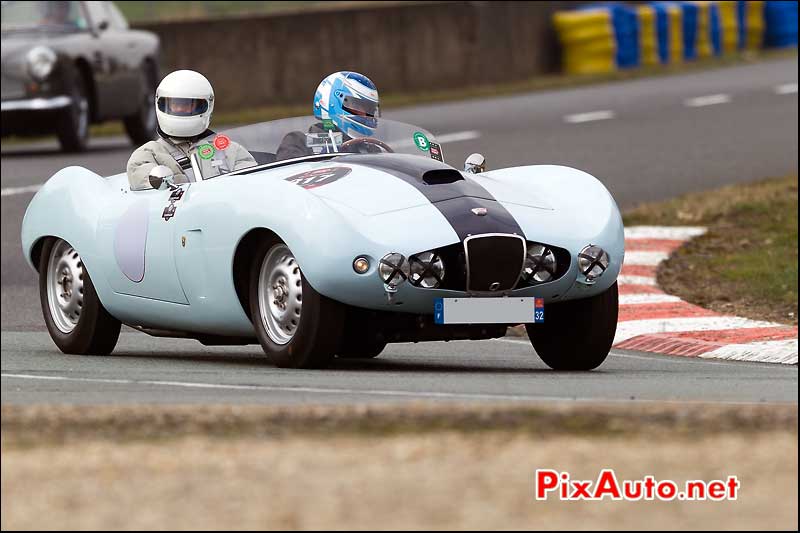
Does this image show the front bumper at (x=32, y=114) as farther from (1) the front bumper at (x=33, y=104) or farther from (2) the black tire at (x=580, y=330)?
(2) the black tire at (x=580, y=330)

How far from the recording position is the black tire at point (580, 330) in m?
8.40

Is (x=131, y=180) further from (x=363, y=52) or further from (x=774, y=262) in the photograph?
(x=363, y=52)

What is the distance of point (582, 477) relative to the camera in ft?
16.0

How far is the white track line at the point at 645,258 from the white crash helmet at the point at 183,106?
4.16 meters

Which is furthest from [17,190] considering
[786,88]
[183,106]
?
[786,88]

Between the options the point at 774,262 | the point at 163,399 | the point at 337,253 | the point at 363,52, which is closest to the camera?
the point at 163,399

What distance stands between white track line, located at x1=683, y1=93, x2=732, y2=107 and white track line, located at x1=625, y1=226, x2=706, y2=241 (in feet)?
33.9

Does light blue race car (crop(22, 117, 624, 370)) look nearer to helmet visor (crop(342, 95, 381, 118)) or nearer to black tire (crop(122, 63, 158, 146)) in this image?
helmet visor (crop(342, 95, 381, 118))

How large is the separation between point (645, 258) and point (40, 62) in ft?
A: 24.9

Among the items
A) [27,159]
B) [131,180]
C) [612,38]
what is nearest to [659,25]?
[612,38]

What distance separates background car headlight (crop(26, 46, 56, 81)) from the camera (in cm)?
1823

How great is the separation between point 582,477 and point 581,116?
1835cm

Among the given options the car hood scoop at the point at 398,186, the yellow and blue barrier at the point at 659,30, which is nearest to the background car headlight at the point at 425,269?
the car hood scoop at the point at 398,186

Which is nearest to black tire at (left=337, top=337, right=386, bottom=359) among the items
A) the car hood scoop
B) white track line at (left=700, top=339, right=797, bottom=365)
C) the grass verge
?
the car hood scoop
